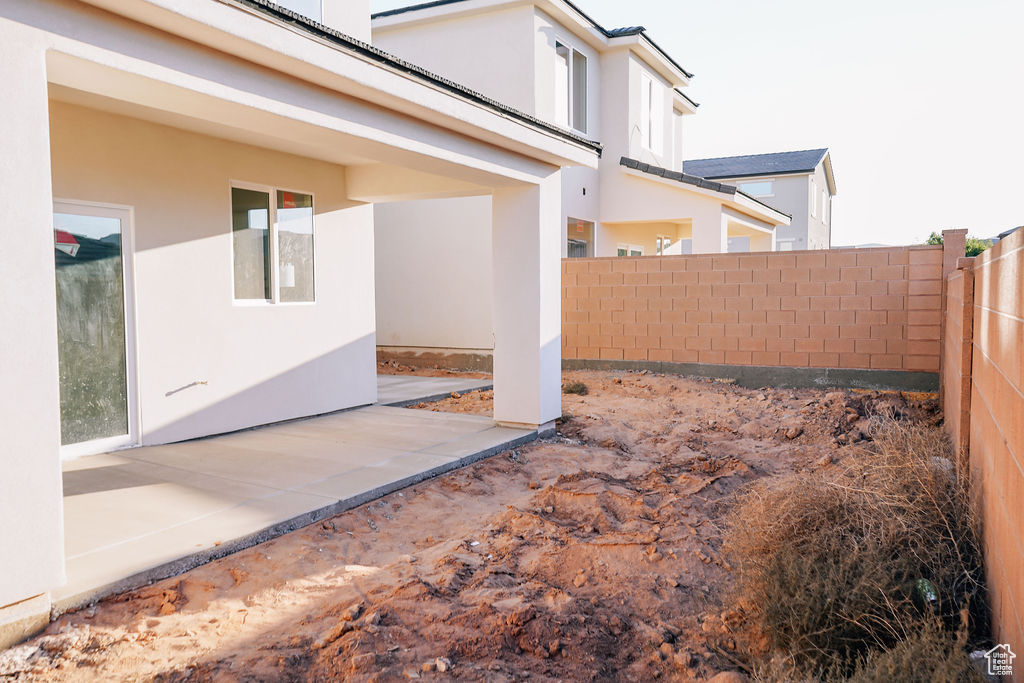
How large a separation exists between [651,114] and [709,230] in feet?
13.5

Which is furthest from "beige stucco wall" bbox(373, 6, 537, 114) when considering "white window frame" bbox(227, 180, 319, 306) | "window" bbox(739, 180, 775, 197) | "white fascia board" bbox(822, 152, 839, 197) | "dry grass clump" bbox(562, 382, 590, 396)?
"white fascia board" bbox(822, 152, 839, 197)

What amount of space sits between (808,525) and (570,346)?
908cm

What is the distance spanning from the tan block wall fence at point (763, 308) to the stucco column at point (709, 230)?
3.71 m

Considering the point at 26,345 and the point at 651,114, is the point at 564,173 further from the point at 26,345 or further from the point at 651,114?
the point at 26,345

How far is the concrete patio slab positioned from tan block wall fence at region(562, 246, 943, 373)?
4398 millimetres

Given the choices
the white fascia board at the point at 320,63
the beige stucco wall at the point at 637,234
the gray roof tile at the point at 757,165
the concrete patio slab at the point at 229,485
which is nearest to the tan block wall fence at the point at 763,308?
the beige stucco wall at the point at 637,234

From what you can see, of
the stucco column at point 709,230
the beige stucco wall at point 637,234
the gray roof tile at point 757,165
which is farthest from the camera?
the gray roof tile at point 757,165

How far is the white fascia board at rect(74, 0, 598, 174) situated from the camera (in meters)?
4.02

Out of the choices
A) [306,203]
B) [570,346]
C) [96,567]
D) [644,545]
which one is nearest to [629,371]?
[570,346]

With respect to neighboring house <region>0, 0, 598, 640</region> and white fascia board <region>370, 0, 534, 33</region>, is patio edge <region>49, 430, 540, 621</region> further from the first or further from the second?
white fascia board <region>370, 0, 534, 33</region>

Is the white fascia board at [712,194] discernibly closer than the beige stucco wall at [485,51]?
No

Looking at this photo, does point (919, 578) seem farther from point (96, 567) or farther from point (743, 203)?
point (743, 203)

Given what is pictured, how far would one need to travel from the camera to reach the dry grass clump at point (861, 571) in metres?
3.22

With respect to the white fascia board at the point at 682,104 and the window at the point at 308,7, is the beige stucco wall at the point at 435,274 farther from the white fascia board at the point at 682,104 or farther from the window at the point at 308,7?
the white fascia board at the point at 682,104
